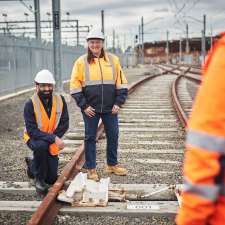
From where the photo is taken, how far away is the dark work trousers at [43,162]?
5.41 m

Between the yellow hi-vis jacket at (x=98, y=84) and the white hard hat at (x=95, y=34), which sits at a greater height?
the white hard hat at (x=95, y=34)

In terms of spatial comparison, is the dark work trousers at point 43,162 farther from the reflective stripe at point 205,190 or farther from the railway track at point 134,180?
the reflective stripe at point 205,190

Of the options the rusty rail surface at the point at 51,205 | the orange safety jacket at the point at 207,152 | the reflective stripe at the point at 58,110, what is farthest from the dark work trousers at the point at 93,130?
the orange safety jacket at the point at 207,152

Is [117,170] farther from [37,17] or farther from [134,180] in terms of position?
[37,17]

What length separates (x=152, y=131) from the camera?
9.96 meters

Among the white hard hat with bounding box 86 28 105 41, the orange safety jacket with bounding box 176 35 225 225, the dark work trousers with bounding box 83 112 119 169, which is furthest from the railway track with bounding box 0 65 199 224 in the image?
the orange safety jacket with bounding box 176 35 225 225

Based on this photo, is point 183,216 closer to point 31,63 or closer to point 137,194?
point 137,194

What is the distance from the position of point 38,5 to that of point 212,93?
25736 millimetres

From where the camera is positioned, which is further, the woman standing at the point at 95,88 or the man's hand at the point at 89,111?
the man's hand at the point at 89,111

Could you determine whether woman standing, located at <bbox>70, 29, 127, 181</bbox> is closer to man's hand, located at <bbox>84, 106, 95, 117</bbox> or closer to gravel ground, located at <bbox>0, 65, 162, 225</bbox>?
man's hand, located at <bbox>84, 106, 95, 117</bbox>

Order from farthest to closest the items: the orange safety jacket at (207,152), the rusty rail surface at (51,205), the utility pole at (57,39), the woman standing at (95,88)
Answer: the utility pole at (57,39), the woman standing at (95,88), the rusty rail surface at (51,205), the orange safety jacket at (207,152)

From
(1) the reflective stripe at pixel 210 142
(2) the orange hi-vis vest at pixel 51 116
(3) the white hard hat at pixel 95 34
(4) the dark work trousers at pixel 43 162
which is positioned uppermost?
(3) the white hard hat at pixel 95 34

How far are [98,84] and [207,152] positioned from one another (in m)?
4.14

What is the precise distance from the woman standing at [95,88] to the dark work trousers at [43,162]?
0.52 metres
